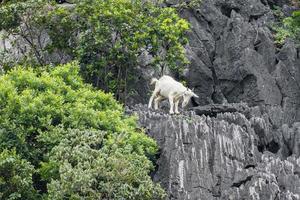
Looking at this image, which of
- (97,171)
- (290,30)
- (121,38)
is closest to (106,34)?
(121,38)

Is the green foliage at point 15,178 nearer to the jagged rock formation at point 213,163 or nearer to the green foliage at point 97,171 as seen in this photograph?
the green foliage at point 97,171

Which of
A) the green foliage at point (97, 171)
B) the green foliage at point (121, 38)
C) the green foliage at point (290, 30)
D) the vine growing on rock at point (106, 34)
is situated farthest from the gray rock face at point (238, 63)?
the green foliage at point (97, 171)

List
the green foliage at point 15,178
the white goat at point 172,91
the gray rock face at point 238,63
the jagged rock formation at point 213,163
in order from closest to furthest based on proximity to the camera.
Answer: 1. the green foliage at point 15,178
2. the jagged rock formation at point 213,163
3. the white goat at point 172,91
4. the gray rock face at point 238,63

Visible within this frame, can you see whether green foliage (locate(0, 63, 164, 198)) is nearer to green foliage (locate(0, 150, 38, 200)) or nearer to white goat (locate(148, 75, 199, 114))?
green foliage (locate(0, 150, 38, 200))

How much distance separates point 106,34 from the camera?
28.4 meters

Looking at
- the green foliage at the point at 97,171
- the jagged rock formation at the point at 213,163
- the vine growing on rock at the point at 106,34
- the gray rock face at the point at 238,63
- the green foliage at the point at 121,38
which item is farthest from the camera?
the gray rock face at the point at 238,63

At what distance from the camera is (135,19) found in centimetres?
2858

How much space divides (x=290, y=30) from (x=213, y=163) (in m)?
18.5

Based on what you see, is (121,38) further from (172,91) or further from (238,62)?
(238,62)

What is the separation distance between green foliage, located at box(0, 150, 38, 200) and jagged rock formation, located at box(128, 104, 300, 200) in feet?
13.6

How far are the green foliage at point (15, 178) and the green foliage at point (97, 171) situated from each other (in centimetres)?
78

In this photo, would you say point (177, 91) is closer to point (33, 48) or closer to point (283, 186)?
point (283, 186)

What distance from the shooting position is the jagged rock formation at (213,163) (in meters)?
19.3

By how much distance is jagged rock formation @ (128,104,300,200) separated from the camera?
1934 cm
